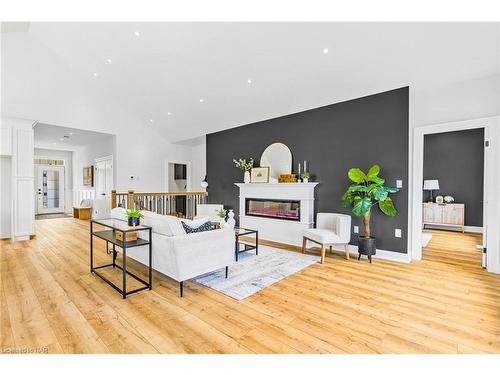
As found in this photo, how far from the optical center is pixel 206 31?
4.03 m

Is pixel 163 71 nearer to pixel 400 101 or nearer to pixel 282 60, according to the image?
pixel 282 60

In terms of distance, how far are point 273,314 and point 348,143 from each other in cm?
340

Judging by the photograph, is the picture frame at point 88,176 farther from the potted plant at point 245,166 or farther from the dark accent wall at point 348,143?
the dark accent wall at point 348,143

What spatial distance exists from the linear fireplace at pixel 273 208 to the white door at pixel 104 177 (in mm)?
4446

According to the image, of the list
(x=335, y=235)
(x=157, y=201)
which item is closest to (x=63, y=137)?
(x=157, y=201)

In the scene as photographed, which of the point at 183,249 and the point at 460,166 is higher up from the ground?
the point at 460,166

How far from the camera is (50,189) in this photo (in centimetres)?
1034

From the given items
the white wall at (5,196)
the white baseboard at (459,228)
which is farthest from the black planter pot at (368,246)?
the white wall at (5,196)

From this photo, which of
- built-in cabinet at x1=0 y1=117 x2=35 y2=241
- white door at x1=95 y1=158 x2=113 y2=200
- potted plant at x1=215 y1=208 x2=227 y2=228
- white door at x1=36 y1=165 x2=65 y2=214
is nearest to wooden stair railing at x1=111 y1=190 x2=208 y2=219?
white door at x1=95 y1=158 x2=113 y2=200

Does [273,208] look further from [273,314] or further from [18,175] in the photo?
[18,175]

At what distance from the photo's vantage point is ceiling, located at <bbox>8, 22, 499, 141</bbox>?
3.32 m

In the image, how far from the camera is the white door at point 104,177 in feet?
25.5
